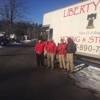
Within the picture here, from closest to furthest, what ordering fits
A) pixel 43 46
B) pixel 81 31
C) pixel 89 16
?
1. pixel 89 16
2. pixel 81 31
3. pixel 43 46

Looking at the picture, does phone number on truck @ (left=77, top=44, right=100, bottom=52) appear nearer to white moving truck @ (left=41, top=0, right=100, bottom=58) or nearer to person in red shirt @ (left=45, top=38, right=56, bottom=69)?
white moving truck @ (left=41, top=0, right=100, bottom=58)

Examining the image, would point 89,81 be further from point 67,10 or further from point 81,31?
point 67,10

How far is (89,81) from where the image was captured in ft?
23.7

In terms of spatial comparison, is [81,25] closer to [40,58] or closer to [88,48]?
[88,48]

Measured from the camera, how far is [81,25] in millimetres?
8609

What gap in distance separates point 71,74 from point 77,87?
2180 millimetres

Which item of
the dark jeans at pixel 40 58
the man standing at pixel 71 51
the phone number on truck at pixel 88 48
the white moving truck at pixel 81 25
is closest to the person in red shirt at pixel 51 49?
the dark jeans at pixel 40 58

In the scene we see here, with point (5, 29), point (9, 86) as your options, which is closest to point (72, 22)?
point (9, 86)

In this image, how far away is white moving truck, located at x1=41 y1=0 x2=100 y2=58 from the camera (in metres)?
7.68

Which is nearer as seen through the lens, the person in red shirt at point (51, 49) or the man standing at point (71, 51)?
the man standing at point (71, 51)

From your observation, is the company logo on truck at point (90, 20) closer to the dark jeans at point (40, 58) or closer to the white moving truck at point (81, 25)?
the white moving truck at point (81, 25)

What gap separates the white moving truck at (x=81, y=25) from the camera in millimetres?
7675

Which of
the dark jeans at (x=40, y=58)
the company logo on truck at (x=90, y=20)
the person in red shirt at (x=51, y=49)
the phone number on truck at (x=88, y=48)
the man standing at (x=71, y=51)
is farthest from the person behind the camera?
the dark jeans at (x=40, y=58)

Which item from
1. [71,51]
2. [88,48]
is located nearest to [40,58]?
[71,51]
